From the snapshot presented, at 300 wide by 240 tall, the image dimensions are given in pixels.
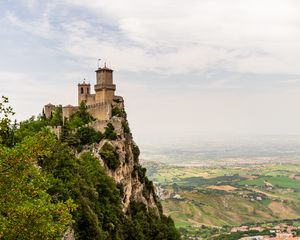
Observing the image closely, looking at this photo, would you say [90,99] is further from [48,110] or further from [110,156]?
[110,156]

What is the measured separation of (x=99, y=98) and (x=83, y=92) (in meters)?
2.98

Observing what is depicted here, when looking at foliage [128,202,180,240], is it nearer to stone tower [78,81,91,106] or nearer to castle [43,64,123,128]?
castle [43,64,123,128]

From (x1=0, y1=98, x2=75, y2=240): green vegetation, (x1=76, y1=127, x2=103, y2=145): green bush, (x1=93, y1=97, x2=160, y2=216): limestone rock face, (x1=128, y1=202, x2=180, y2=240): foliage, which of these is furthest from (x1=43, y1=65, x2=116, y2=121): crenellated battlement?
(x1=0, y1=98, x2=75, y2=240): green vegetation

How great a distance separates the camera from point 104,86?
58.2 metres

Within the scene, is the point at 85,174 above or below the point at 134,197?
above

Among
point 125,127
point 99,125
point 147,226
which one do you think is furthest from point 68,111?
point 147,226

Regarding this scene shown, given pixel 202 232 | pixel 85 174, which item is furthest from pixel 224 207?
pixel 85 174

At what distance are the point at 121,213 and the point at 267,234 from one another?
98544 mm

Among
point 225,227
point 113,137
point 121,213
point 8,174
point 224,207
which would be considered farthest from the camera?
point 224,207

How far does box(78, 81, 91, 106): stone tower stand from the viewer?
60219 mm

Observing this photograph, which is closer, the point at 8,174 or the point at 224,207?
the point at 8,174

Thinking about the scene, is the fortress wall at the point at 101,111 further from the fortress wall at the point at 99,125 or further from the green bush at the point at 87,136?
the green bush at the point at 87,136

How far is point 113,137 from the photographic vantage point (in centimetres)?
5131

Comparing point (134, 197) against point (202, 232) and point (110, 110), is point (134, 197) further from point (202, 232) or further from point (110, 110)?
point (202, 232)
